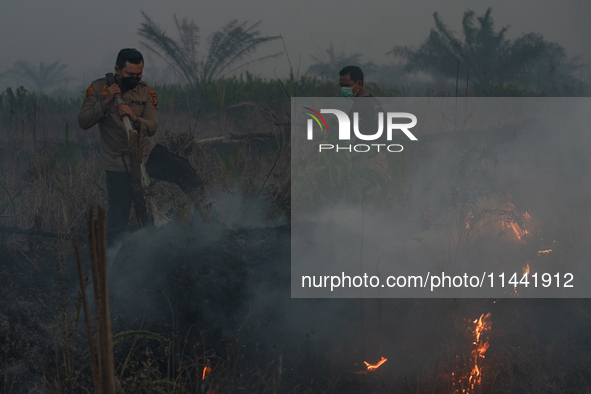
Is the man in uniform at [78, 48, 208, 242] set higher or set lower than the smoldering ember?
higher

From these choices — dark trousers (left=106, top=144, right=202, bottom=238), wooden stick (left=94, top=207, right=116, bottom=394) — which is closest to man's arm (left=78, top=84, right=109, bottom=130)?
dark trousers (left=106, top=144, right=202, bottom=238)

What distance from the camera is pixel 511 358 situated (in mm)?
3023

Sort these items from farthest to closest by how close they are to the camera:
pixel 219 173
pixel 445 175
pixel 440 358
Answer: pixel 219 173 < pixel 445 175 < pixel 440 358

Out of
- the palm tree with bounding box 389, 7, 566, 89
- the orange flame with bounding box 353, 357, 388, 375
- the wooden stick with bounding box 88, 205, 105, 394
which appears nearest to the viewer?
A: the wooden stick with bounding box 88, 205, 105, 394

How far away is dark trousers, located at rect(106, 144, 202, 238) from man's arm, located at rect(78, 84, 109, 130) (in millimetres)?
435

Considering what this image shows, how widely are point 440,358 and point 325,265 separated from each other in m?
1.02

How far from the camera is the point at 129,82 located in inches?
131

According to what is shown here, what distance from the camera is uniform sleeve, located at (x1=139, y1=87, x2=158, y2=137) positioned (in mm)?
3379

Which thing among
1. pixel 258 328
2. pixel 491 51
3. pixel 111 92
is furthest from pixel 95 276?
pixel 491 51

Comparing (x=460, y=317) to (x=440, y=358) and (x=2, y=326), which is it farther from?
(x=2, y=326)

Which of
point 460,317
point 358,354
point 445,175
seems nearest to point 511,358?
point 460,317

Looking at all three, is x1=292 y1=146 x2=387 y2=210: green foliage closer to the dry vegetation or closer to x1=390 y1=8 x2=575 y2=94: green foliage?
the dry vegetation

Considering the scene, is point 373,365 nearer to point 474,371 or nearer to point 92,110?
point 474,371

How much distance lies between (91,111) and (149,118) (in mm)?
405
